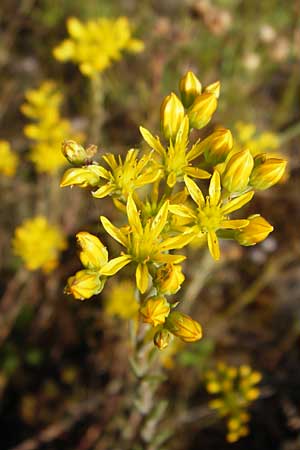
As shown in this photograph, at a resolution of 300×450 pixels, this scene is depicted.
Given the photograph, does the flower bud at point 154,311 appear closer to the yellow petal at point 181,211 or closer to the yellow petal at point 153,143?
the yellow petal at point 181,211

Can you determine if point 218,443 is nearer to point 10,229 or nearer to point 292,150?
point 10,229

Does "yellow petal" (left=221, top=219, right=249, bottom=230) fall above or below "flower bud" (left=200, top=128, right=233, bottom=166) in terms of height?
below

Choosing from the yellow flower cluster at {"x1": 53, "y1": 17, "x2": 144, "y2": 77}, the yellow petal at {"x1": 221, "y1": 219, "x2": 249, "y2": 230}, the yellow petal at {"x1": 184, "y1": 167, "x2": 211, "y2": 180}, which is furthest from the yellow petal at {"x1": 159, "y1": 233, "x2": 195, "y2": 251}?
the yellow flower cluster at {"x1": 53, "y1": 17, "x2": 144, "y2": 77}

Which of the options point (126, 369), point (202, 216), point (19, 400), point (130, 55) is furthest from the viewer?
point (130, 55)

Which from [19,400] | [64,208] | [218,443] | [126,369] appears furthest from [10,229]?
[218,443]

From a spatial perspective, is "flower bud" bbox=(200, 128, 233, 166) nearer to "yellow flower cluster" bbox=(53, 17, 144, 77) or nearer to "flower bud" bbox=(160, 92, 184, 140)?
"flower bud" bbox=(160, 92, 184, 140)

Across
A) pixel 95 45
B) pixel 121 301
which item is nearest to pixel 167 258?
pixel 121 301

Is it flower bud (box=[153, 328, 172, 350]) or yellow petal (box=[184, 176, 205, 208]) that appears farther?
yellow petal (box=[184, 176, 205, 208])
